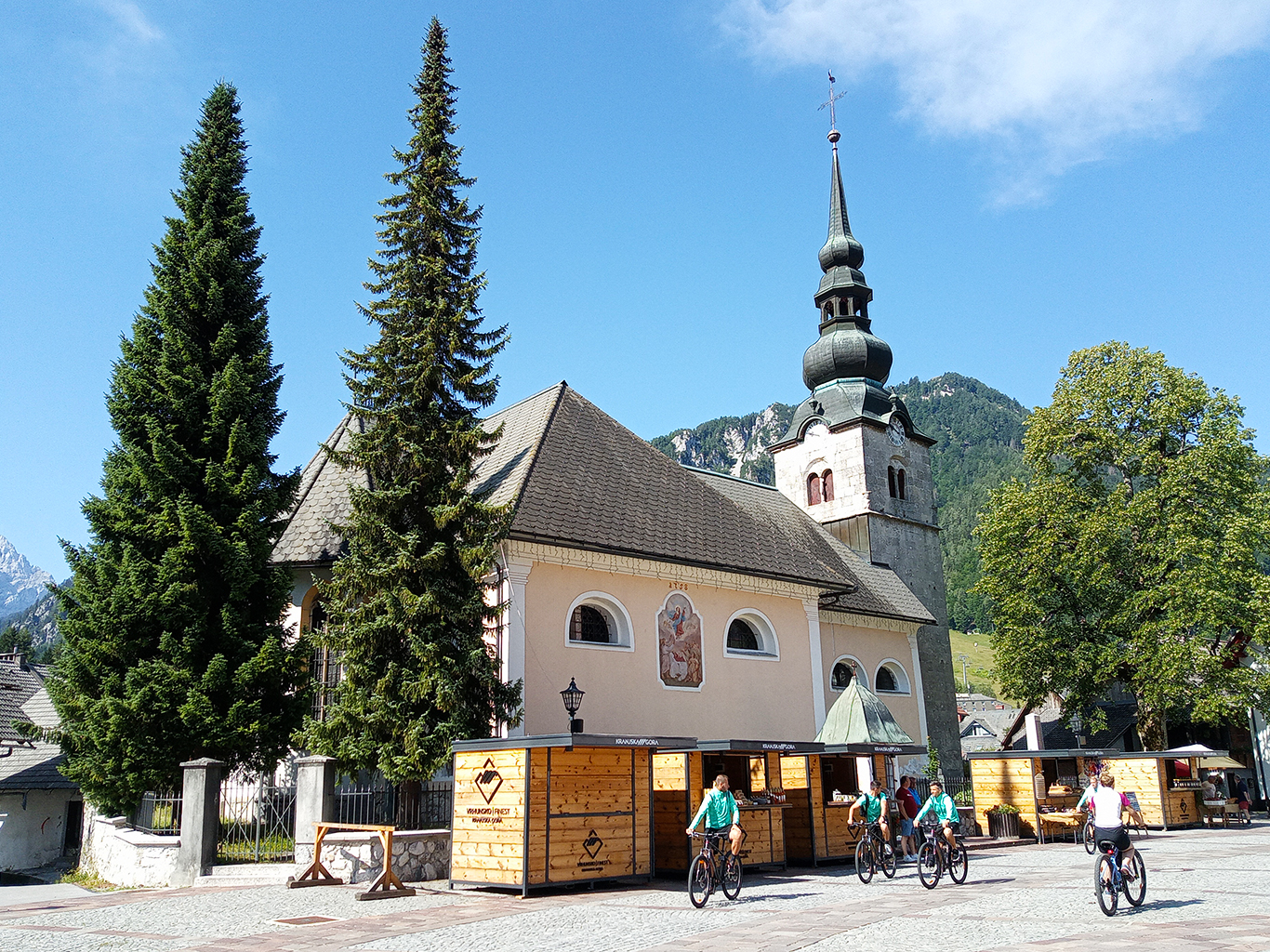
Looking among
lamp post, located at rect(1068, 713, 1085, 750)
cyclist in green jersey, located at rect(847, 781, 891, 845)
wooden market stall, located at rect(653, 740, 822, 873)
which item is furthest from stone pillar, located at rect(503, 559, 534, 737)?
lamp post, located at rect(1068, 713, 1085, 750)

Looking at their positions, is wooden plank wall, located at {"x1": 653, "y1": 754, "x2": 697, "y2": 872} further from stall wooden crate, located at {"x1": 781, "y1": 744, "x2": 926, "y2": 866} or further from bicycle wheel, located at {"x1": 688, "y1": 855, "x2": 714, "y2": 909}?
bicycle wheel, located at {"x1": 688, "y1": 855, "x2": 714, "y2": 909}

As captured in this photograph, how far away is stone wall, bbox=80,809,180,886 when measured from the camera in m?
16.3

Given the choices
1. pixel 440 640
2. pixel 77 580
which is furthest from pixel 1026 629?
pixel 77 580

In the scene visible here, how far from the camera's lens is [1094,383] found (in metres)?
33.6

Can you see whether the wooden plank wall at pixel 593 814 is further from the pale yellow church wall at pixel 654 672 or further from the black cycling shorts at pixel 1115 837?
the black cycling shorts at pixel 1115 837

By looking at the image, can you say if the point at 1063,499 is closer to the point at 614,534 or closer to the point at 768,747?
the point at 614,534

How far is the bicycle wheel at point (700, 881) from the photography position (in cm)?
1209

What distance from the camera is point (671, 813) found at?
16250 millimetres

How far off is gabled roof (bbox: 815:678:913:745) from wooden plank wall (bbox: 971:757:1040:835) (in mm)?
3564

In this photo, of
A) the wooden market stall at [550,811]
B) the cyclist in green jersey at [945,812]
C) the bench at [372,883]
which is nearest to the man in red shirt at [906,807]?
the cyclist in green jersey at [945,812]

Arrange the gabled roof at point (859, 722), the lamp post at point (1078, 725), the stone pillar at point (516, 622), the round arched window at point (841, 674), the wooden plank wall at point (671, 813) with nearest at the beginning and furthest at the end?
the wooden plank wall at point (671, 813), the stone pillar at point (516, 622), the gabled roof at point (859, 722), the round arched window at point (841, 674), the lamp post at point (1078, 725)

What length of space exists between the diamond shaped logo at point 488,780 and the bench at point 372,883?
1334mm

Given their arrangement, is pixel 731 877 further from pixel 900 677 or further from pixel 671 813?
pixel 900 677

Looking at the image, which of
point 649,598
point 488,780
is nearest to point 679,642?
point 649,598
